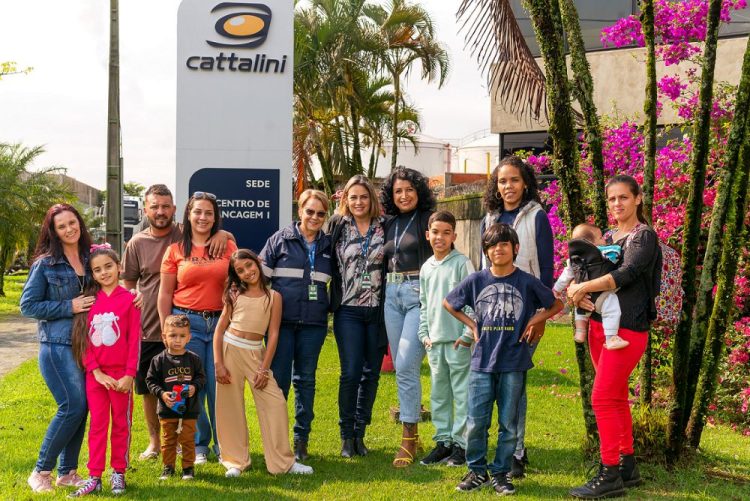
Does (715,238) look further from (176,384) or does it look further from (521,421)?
(176,384)

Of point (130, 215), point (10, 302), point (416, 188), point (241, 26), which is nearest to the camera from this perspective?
point (416, 188)

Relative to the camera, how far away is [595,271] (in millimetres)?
4770

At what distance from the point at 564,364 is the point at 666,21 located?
443 cm

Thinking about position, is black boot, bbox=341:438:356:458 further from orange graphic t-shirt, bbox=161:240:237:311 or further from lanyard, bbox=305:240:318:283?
orange graphic t-shirt, bbox=161:240:237:311

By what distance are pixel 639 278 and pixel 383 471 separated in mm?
2137

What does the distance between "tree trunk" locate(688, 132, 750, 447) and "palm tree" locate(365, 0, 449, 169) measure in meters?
12.6

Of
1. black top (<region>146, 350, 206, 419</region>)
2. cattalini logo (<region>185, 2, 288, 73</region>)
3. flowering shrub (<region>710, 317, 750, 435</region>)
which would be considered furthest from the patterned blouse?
flowering shrub (<region>710, 317, 750, 435</region>)

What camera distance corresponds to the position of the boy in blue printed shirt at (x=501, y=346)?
4953 mm

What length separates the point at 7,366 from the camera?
1180cm

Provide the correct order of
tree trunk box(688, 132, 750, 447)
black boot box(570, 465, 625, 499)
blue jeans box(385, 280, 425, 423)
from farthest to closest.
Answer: blue jeans box(385, 280, 425, 423) < tree trunk box(688, 132, 750, 447) < black boot box(570, 465, 625, 499)

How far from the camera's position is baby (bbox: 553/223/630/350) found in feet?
15.4

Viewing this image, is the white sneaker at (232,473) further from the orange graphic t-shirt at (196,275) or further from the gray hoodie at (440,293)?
the gray hoodie at (440,293)

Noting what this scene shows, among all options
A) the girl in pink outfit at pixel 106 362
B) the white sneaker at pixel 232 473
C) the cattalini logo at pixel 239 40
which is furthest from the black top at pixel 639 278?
the cattalini logo at pixel 239 40

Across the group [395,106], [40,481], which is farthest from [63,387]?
[395,106]
